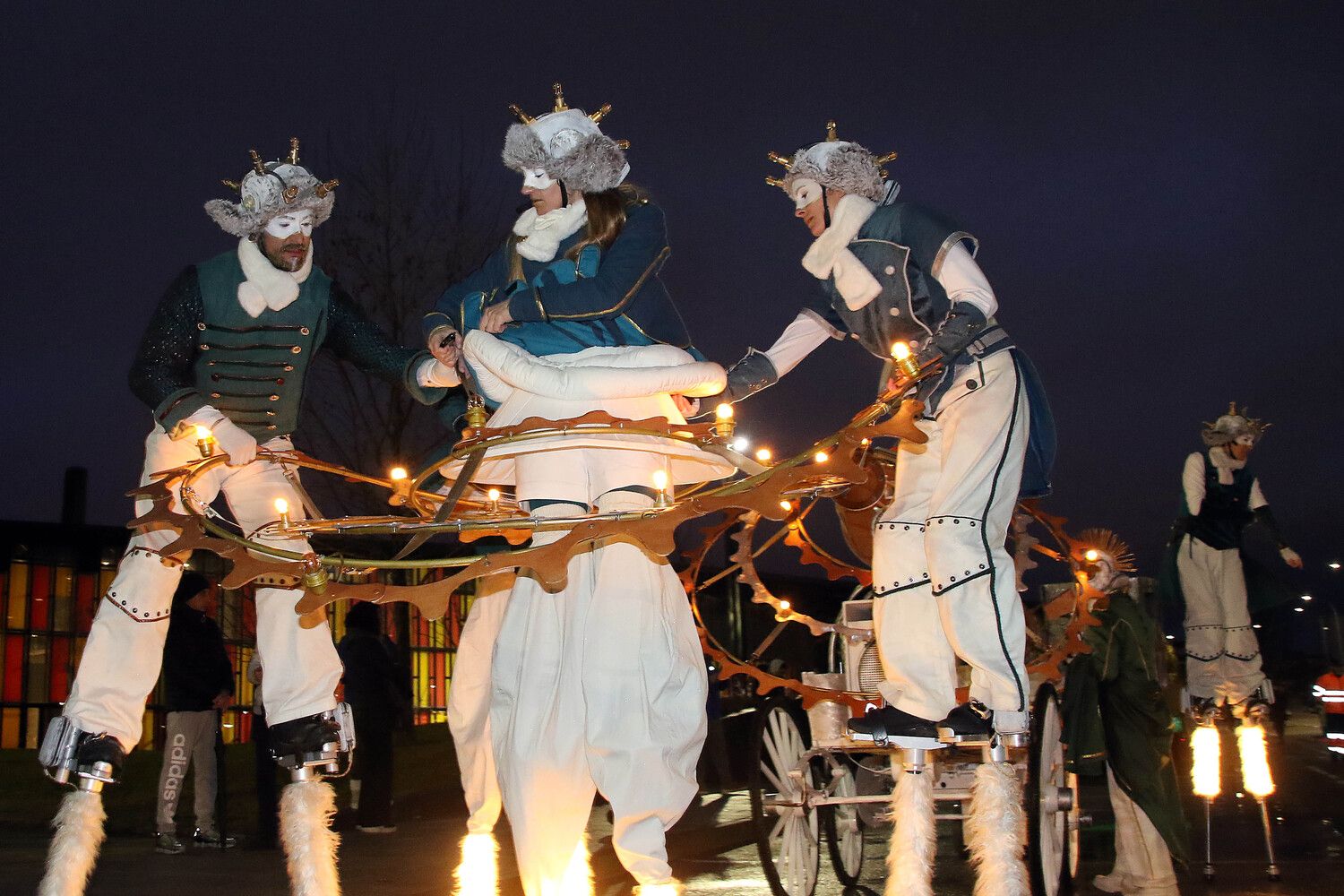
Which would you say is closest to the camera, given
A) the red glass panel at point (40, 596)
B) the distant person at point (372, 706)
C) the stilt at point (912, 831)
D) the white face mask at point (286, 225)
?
the stilt at point (912, 831)

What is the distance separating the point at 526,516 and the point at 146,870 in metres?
4.47

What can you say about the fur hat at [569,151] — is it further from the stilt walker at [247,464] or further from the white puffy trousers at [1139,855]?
the white puffy trousers at [1139,855]

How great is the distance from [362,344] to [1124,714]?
3.69 meters

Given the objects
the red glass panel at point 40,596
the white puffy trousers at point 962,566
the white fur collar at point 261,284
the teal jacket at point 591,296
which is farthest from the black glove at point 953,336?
the red glass panel at point 40,596

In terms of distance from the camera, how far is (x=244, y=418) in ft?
14.4

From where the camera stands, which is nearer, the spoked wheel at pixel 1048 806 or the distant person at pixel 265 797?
the spoked wheel at pixel 1048 806

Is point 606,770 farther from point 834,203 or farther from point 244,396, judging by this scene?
point 834,203

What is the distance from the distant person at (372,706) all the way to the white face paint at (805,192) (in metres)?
5.44

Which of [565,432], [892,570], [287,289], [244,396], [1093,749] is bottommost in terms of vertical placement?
[1093,749]

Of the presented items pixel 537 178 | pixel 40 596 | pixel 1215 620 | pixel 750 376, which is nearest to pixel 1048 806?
pixel 750 376

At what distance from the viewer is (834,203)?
15.0 feet

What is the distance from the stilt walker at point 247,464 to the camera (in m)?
3.99

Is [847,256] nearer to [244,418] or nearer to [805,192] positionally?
[805,192]

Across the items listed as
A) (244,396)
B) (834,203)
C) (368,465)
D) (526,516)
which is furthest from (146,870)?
(368,465)
